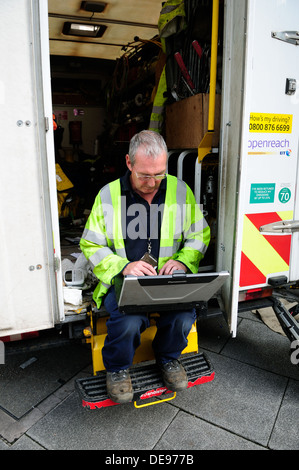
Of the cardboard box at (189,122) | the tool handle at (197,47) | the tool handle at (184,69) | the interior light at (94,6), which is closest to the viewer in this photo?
the cardboard box at (189,122)

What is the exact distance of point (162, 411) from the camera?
2215 millimetres

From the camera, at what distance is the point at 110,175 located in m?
5.36

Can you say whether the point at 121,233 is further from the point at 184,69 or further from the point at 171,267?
the point at 184,69

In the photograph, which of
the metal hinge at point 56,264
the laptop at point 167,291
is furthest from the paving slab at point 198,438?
the metal hinge at point 56,264

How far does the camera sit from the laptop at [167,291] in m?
1.74

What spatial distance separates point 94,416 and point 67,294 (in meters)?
0.77

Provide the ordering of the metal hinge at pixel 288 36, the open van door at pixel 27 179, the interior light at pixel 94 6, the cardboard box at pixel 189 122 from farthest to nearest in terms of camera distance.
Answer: the interior light at pixel 94 6 < the cardboard box at pixel 189 122 < the metal hinge at pixel 288 36 < the open van door at pixel 27 179

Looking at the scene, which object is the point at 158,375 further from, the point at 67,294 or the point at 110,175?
the point at 110,175

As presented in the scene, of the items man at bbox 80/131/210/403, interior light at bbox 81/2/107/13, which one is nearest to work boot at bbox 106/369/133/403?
man at bbox 80/131/210/403

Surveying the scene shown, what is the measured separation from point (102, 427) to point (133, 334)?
61 centimetres

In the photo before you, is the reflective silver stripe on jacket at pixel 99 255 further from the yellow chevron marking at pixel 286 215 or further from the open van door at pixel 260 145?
the yellow chevron marking at pixel 286 215

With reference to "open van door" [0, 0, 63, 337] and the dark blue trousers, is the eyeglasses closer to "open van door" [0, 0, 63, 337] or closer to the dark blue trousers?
"open van door" [0, 0, 63, 337]

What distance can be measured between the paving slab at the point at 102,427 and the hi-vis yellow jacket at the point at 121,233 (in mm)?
701

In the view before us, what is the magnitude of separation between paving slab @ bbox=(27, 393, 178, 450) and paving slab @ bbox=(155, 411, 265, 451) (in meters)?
0.05
